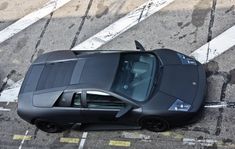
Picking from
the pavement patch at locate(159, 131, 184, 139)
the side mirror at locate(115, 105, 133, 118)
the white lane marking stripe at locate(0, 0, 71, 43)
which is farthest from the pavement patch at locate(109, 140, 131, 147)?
the white lane marking stripe at locate(0, 0, 71, 43)

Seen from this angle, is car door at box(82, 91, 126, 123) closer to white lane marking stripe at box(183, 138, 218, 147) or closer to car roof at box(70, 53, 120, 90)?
car roof at box(70, 53, 120, 90)

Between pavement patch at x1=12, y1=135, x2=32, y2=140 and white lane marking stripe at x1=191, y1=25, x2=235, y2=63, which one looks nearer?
pavement patch at x1=12, y1=135, x2=32, y2=140

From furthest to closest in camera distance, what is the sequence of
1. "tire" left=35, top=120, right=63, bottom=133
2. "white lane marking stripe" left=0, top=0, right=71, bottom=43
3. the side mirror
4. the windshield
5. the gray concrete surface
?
"white lane marking stripe" left=0, top=0, right=71, bottom=43 < "tire" left=35, top=120, right=63, bottom=133 < the gray concrete surface < the windshield < the side mirror

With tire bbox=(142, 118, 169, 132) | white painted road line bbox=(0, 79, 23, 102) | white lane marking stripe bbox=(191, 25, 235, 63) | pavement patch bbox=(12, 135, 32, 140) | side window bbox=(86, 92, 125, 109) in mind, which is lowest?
pavement patch bbox=(12, 135, 32, 140)

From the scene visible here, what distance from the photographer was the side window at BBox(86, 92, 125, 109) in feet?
29.7

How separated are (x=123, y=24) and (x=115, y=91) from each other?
3755 millimetres

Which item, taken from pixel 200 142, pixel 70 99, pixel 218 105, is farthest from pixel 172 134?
pixel 70 99

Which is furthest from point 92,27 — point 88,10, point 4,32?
point 4,32

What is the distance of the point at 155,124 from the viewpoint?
30.4ft

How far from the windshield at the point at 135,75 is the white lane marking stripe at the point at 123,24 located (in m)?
2.43

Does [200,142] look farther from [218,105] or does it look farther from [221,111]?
[218,105]

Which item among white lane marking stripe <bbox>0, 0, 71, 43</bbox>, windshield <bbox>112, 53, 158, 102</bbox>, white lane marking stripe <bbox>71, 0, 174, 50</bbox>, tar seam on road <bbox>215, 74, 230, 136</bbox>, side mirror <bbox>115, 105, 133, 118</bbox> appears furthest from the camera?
white lane marking stripe <bbox>0, 0, 71, 43</bbox>

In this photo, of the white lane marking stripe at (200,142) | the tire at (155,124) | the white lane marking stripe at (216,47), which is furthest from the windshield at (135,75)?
the white lane marking stripe at (216,47)

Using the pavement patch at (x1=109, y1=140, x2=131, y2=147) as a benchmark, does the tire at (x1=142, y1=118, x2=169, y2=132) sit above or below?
above
